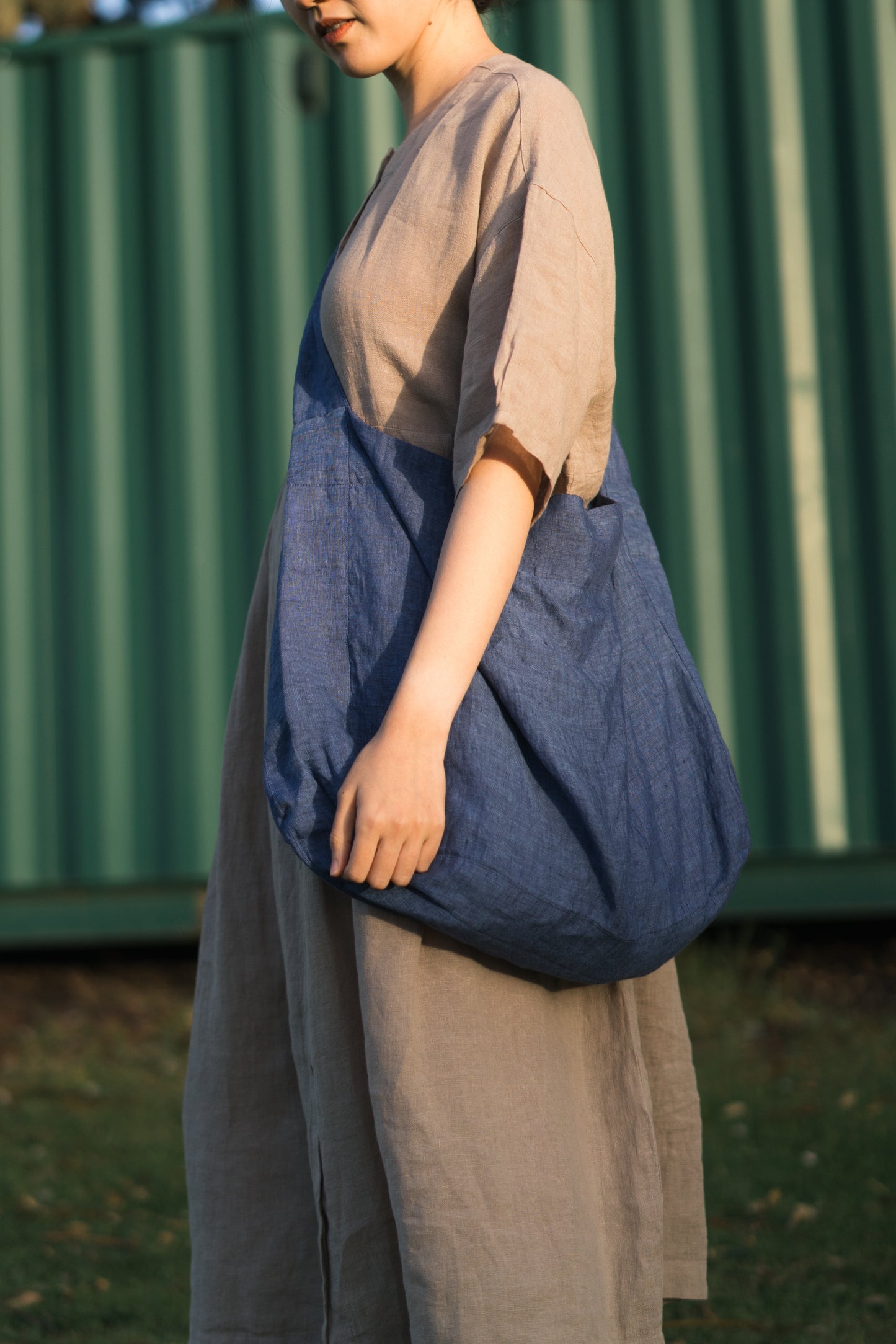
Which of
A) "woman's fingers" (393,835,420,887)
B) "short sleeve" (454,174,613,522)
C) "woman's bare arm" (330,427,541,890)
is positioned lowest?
"woman's fingers" (393,835,420,887)

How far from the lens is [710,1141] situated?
2793 mm

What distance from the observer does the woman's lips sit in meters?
1.22

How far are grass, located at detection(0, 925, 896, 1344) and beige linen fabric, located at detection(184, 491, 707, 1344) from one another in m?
0.90

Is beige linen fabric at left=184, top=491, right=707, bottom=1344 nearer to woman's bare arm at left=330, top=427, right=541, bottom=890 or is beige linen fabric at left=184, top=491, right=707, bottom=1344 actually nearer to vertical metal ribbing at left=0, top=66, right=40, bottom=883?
woman's bare arm at left=330, top=427, right=541, bottom=890

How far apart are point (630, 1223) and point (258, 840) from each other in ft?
1.65

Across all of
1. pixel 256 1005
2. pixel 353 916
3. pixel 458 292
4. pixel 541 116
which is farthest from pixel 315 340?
pixel 256 1005

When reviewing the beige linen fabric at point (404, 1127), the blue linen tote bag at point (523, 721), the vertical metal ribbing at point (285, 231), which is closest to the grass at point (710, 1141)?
the beige linen fabric at point (404, 1127)

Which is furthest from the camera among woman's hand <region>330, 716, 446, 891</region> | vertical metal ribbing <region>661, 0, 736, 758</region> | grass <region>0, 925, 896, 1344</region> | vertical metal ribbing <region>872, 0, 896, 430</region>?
vertical metal ribbing <region>661, 0, 736, 758</region>

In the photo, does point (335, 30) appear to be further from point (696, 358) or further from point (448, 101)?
point (696, 358)

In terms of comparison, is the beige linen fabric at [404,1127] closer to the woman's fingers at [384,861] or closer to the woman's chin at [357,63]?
the woman's fingers at [384,861]

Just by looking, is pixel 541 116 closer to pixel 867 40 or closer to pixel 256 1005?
pixel 256 1005

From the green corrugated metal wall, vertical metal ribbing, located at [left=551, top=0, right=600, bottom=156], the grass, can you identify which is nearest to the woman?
the grass

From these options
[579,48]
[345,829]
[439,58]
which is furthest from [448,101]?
[579,48]

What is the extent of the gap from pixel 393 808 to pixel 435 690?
98mm
